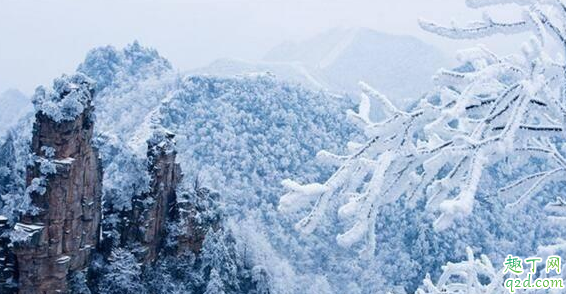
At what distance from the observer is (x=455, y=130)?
2.31m

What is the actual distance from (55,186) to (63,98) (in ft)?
7.32

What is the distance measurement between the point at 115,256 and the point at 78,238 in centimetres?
175

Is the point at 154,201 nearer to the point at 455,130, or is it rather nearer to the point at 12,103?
the point at 455,130

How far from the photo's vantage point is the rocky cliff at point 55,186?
14.8 metres

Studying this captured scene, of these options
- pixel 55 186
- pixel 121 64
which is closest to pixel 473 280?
pixel 55 186

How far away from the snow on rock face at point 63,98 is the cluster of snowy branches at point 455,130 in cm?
1356

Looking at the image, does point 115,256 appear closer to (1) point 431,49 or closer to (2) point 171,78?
(2) point 171,78

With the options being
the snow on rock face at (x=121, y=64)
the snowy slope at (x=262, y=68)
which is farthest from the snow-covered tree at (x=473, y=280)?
the snowy slope at (x=262, y=68)

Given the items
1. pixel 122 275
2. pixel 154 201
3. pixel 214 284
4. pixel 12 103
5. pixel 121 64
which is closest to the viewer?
pixel 122 275

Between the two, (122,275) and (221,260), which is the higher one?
(122,275)

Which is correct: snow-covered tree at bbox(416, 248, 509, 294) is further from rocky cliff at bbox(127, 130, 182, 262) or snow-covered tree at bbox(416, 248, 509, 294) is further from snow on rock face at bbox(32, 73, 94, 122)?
rocky cliff at bbox(127, 130, 182, 262)

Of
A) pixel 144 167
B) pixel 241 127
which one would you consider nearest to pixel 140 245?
pixel 144 167

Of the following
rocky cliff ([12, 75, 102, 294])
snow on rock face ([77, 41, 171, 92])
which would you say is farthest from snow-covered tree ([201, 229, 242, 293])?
snow on rock face ([77, 41, 171, 92])

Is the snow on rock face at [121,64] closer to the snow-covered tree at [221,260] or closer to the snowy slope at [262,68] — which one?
the snowy slope at [262,68]
